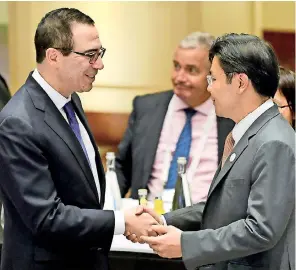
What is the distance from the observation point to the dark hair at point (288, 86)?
8.36 feet

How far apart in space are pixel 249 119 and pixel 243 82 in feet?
0.35

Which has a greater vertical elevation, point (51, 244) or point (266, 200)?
point (266, 200)

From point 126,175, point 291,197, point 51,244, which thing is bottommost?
point 126,175

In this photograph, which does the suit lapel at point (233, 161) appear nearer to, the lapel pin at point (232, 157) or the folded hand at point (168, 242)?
the lapel pin at point (232, 157)

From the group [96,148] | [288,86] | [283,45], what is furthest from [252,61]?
[283,45]

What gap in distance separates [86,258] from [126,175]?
1.18 m

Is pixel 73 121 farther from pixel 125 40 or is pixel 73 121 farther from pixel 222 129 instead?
pixel 125 40

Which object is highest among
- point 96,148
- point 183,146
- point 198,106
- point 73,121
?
point 73,121

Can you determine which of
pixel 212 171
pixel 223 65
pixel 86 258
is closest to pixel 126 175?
pixel 212 171

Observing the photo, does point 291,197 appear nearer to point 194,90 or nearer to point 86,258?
point 86,258

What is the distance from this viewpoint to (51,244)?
1989 millimetres

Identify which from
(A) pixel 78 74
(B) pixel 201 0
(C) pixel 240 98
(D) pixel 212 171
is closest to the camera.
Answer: (C) pixel 240 98

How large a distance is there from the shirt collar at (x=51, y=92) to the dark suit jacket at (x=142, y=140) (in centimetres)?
106

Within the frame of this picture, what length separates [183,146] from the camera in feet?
10.1
